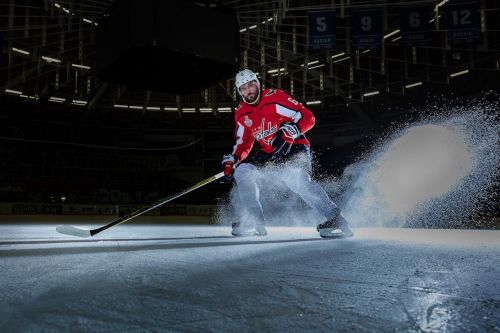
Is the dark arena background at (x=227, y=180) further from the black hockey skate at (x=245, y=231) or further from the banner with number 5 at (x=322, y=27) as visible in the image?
the black hockey skate at (x=245, y=231)

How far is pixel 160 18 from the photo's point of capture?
216 inches

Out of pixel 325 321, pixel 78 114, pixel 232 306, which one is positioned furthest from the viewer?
pixel 78 114

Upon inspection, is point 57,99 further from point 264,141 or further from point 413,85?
point 264,141

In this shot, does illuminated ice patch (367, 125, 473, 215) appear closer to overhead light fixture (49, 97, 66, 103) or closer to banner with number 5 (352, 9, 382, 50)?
banner with number 5 (352, 9, 382, 50)

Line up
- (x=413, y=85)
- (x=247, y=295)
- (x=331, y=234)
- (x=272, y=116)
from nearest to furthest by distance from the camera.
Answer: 1. (x=247, y=295)
2. (x=331, y=234)
3. (x=272, y=116)
4. (x=413, y=85)

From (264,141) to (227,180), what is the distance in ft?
25.2

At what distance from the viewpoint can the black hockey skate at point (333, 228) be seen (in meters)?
4.16

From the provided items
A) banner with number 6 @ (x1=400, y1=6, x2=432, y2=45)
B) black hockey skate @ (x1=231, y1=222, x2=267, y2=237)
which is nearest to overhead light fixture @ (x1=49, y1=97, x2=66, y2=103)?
banner with number 6 @ (x1=400, y1=6, x2=432, y2=45)

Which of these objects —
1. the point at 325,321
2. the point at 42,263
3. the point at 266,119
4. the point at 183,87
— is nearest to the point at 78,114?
the point at 183,87

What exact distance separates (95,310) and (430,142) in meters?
8.12

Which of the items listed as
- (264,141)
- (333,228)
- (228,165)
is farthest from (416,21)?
(333,228)

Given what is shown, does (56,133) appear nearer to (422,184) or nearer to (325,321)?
(422,184)

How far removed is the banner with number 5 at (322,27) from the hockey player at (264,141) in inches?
191

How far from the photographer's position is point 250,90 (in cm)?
477
